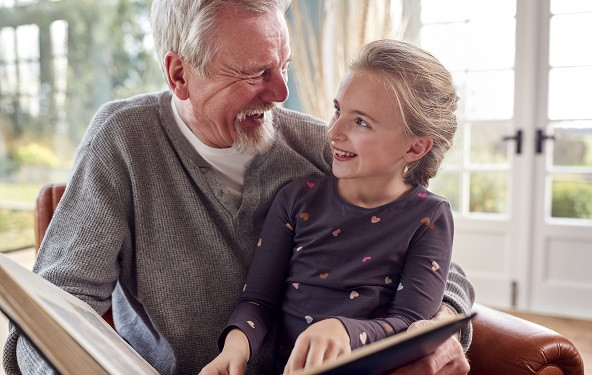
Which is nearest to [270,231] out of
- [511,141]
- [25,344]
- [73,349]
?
[25,344]

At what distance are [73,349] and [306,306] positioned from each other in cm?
58

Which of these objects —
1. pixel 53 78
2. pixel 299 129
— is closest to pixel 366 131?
pixel 299 129

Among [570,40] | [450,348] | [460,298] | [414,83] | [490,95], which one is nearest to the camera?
[450,348]

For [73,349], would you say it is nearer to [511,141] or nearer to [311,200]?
[311,200]

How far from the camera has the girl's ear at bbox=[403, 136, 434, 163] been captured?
4.20 ft

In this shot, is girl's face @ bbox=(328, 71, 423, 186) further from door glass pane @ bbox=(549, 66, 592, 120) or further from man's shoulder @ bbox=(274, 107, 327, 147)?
door glass pane @ bbox=(549, 66, 592, 120)

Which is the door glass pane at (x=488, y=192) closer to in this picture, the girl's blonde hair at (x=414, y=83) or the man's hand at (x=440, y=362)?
the girl's blonde hair at (x=414, y=83)

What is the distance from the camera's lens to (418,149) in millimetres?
1289

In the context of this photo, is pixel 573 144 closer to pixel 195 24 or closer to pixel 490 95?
pixel 490 95

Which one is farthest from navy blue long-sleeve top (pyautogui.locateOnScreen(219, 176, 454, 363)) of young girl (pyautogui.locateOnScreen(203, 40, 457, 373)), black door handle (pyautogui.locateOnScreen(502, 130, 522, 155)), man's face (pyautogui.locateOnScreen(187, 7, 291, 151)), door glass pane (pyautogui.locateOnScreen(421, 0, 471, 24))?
door glass pane (pyautogui.locateOnScreen(421, 0, 471, 24))

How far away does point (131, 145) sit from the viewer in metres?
1.36

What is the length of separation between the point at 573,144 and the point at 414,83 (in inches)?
120

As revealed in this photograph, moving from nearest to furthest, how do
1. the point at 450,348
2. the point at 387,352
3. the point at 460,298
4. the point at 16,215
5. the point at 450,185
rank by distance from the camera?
the point at 387,352 < the point at 450,348 < the point at 460,298 < the point at 16,215 < the point at 450,185

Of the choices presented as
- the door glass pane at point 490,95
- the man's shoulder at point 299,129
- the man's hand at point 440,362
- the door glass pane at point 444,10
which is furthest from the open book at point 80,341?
the door glass pane at point 444,10
